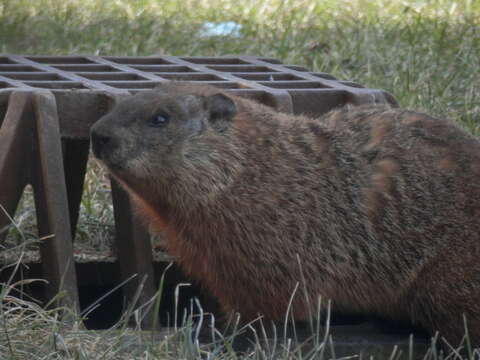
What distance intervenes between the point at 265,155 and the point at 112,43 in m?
3.61

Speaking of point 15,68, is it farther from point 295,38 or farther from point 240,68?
point 295,38

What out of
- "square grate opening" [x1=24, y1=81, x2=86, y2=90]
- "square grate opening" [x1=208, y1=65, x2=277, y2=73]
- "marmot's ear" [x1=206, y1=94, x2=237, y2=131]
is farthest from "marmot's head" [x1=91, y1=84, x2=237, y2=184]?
"square grate opening" [x1=208, y1=65, x2=277, y2=73]

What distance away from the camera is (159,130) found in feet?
11.9

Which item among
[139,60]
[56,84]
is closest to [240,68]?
[139,60]

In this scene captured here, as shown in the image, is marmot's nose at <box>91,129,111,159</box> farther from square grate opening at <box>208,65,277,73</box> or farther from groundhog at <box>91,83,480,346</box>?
square grate opening at <box>208,65,277,73</box>

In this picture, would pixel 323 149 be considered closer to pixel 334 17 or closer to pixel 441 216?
pixel 441 216

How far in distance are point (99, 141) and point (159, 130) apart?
0.26 metres

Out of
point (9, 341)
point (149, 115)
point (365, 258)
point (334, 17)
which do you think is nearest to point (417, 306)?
Answer: point (365, 258)

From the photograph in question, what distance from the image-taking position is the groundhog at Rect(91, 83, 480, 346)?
12.0ft

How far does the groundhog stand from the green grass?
5.08 ft

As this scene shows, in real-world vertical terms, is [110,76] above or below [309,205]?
above

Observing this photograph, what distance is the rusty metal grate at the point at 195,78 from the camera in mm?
4277

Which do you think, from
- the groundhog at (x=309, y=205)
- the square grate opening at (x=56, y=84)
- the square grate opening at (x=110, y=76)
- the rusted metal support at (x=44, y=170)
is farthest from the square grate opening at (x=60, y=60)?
the groundhog at (x=309, y=205)

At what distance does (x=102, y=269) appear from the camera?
4.88 m
